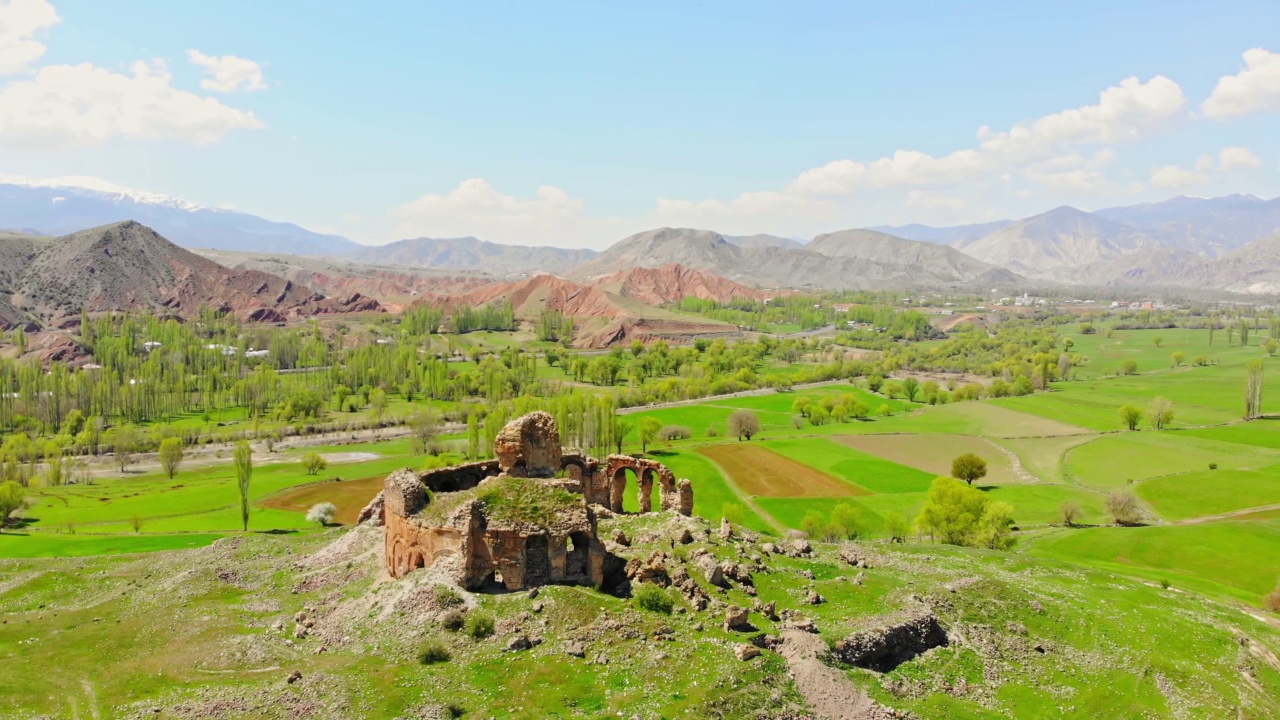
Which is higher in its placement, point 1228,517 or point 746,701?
point 746,701

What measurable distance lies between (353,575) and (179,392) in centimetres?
11819

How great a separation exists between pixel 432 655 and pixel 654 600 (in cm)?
901

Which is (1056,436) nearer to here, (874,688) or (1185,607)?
(1185,607)

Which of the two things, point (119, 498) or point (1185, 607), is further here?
point (119, 498)

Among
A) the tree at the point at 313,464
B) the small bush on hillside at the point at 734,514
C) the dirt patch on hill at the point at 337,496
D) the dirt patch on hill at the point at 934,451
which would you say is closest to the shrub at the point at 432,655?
the small bush on hillside at the point at 734,514

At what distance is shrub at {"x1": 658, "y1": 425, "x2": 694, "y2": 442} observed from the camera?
348 feet

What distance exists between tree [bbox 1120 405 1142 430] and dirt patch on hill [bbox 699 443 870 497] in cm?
5192

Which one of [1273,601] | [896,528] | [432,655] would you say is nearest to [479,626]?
[432,655]

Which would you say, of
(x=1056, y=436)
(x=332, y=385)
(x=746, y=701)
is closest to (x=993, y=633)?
(x=746, y=701)

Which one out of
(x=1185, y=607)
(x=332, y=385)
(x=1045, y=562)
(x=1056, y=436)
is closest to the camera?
(x=1185, y=607)

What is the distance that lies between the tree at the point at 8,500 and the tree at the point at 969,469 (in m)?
90.3

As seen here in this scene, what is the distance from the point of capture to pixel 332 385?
14738cm

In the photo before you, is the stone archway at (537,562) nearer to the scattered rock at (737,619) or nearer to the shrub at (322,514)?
the scattered rock at (737,619)

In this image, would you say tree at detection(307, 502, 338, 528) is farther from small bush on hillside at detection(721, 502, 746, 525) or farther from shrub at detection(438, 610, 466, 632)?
shrub at detection(438, 610, 466, 632)
